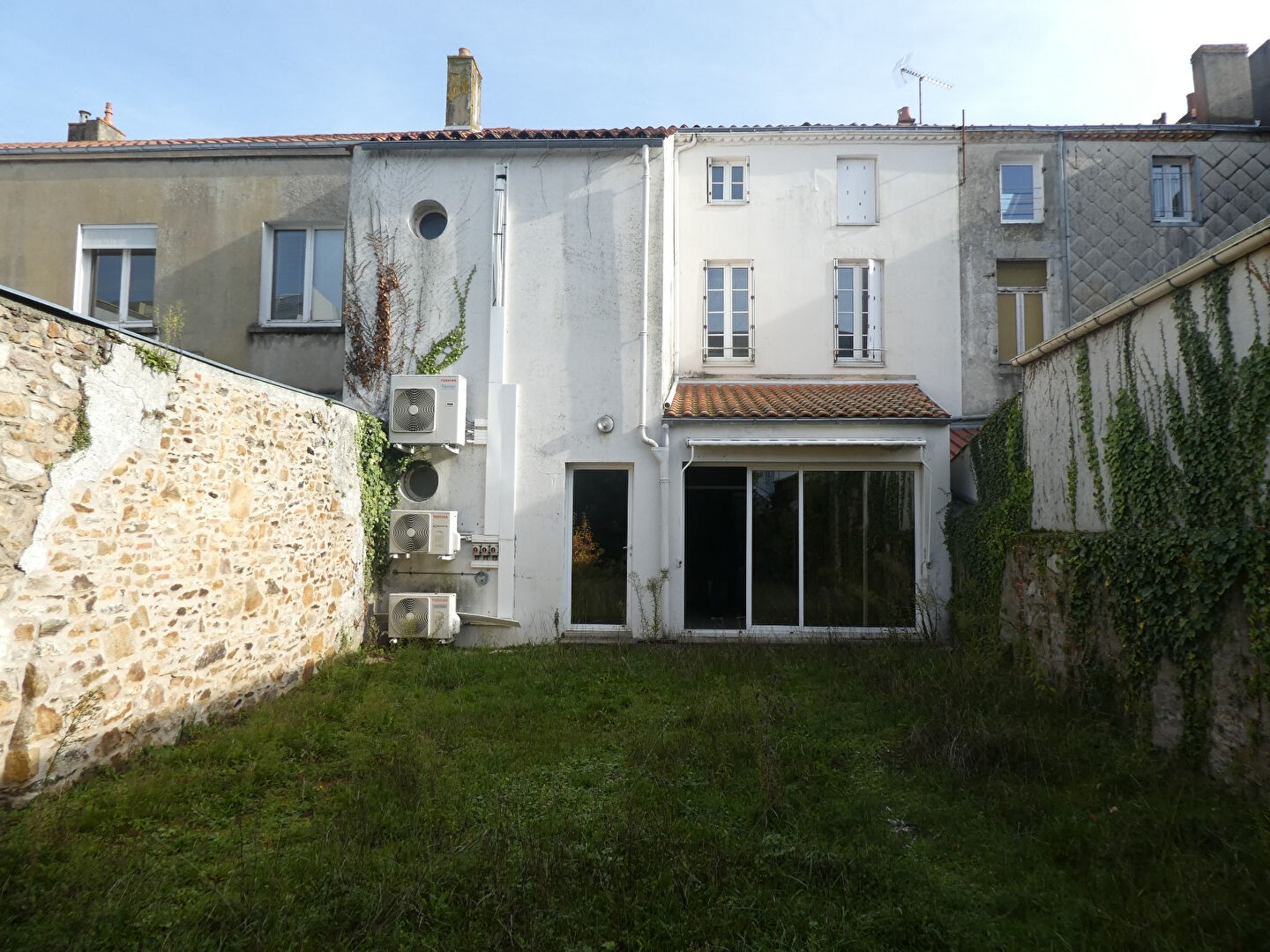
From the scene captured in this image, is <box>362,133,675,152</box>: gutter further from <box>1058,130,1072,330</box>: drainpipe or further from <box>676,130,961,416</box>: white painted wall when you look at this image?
<box>1058,130,1072,330</box>: drainpipe

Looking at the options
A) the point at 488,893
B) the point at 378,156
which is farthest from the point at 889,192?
the point at 488,893

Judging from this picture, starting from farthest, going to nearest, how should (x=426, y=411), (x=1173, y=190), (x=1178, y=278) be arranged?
(x=1173, y=190) < (x=426, y=411) < (x=1178, y=278)

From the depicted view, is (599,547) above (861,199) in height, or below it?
below

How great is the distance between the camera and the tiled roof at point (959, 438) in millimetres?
10789

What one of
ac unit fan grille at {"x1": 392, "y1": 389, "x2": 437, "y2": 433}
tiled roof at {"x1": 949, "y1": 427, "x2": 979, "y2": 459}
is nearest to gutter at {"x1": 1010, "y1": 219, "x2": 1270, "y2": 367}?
tiled roof at {"x1": 949, "y1": 427, "x2": 979, "y2": 459}

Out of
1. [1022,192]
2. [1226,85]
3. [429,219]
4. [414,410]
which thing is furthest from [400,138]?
[1226,85]

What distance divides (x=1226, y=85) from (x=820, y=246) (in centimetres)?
772

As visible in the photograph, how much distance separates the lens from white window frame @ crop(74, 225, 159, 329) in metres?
11.8

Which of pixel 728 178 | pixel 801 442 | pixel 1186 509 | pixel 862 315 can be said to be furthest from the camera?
pixel 728 178

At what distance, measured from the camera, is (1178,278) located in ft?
18.9

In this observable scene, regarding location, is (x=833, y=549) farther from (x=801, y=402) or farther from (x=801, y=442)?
(x=801, y=402)

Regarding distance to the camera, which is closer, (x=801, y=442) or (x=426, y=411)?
(x=426, y=411)

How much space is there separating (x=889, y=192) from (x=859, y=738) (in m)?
9.86

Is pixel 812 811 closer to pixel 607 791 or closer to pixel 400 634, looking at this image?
pixel 607 791
